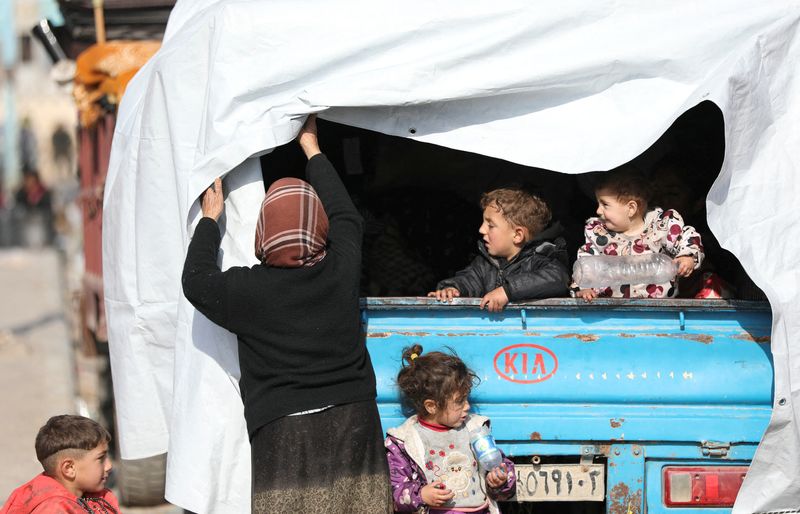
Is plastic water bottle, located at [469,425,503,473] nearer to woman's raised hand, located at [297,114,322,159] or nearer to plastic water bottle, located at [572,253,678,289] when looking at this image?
plastic water bottle, located at [572,253,678,289]

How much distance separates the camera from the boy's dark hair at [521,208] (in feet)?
14.7

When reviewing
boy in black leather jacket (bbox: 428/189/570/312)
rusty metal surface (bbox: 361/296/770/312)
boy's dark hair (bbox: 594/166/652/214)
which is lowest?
rusty metal surface (bbox: 361/296/770/312)

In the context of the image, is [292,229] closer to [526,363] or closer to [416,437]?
[416,437]

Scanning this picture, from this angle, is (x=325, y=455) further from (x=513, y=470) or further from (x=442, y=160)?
(x=442, y=160)

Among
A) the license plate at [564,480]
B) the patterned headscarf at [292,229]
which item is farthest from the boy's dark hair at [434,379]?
the patterned headscarf at [292,229]

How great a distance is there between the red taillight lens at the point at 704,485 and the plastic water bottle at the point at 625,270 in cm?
73

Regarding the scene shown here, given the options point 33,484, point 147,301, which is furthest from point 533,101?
point 33,484

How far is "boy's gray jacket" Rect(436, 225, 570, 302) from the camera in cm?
429

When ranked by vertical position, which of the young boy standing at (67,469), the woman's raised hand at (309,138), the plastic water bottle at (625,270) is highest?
the woman's raised hand at (309,138)

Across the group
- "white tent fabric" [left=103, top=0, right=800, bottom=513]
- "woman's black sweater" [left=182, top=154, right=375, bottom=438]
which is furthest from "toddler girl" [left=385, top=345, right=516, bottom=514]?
"white tent fabric" [left=103, top=0, right=800, bottom=513]

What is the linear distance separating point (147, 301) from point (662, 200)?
218cm

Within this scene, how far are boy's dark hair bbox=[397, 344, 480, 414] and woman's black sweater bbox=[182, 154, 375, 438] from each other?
17 centimetres

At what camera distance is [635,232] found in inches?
180

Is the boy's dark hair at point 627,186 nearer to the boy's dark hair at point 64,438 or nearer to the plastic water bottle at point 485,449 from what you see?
the plastic water bottle at point 485,449
